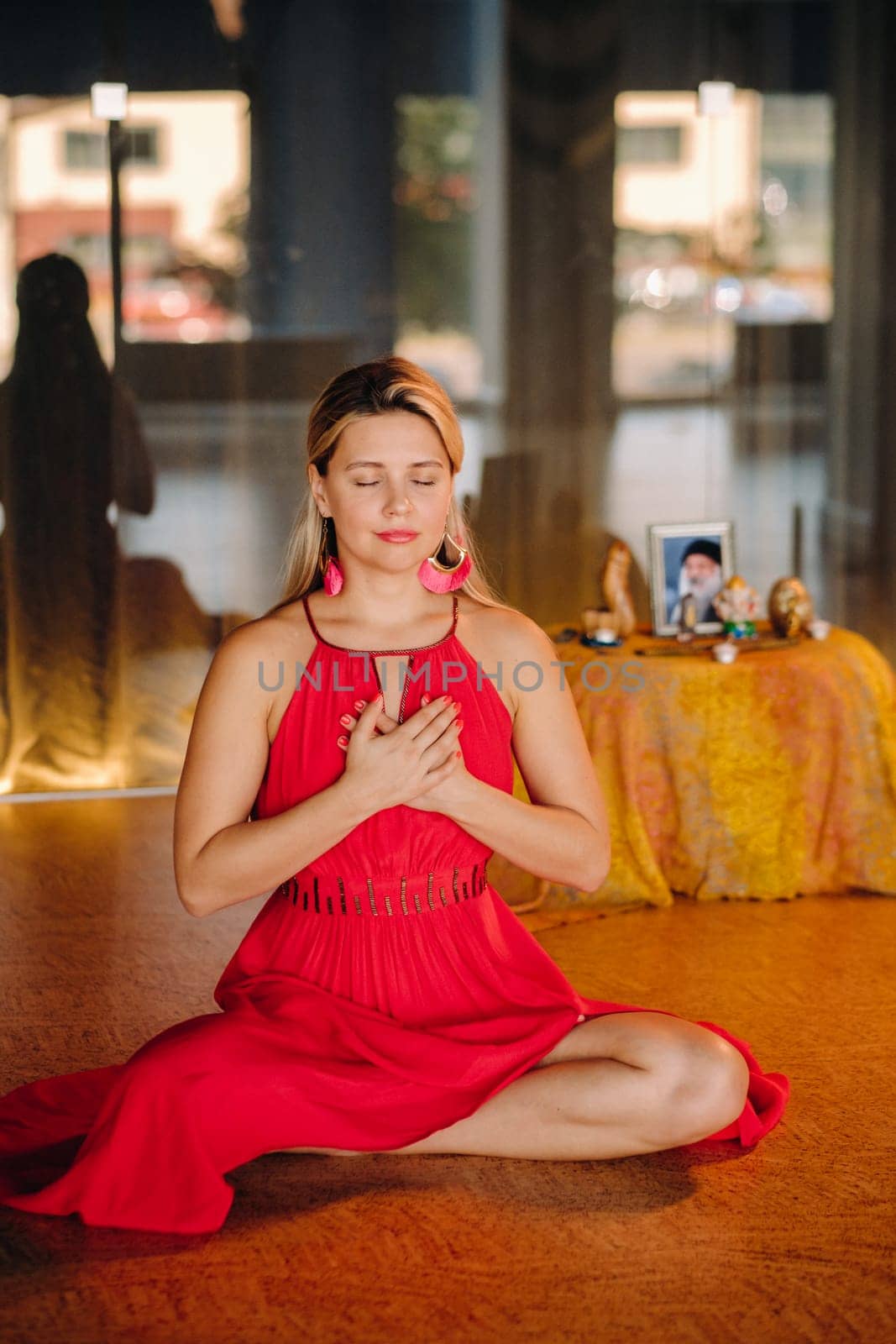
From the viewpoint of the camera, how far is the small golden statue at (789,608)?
12.2 ft

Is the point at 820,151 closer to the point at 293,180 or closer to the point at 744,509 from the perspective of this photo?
the point at 744,509

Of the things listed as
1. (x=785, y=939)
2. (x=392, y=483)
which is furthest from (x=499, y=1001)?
(x=785, y=939)

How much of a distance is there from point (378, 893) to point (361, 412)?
0.62 m

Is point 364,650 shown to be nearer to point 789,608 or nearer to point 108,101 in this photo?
point 789,608

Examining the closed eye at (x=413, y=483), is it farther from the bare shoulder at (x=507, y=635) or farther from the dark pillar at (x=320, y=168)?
the dark pillar at (x=320, y=168)

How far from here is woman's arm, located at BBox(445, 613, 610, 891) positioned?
2.21 meters

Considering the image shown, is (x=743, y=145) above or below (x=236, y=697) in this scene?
above

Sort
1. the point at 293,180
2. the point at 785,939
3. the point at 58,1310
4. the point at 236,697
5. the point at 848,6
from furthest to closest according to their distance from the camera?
the point at 848,6
the point at 293,180
the point at 785,939
the point at 236,697
the point at 58,1310

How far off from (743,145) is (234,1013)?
343 centimetres

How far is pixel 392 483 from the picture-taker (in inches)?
85.4

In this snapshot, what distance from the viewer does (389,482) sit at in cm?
217

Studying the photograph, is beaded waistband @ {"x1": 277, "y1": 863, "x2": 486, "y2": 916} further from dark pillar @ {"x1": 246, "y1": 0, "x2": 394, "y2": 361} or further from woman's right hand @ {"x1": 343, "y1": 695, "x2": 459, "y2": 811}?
dark pillar @ {"x1": 246, "y1": 0, "x2": 394, "y2": 361}

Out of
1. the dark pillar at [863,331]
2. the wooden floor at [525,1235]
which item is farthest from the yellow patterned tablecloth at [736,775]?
the dark pillar at [863,331]

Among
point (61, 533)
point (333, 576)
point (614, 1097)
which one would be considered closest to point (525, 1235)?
point (614, 1097)
